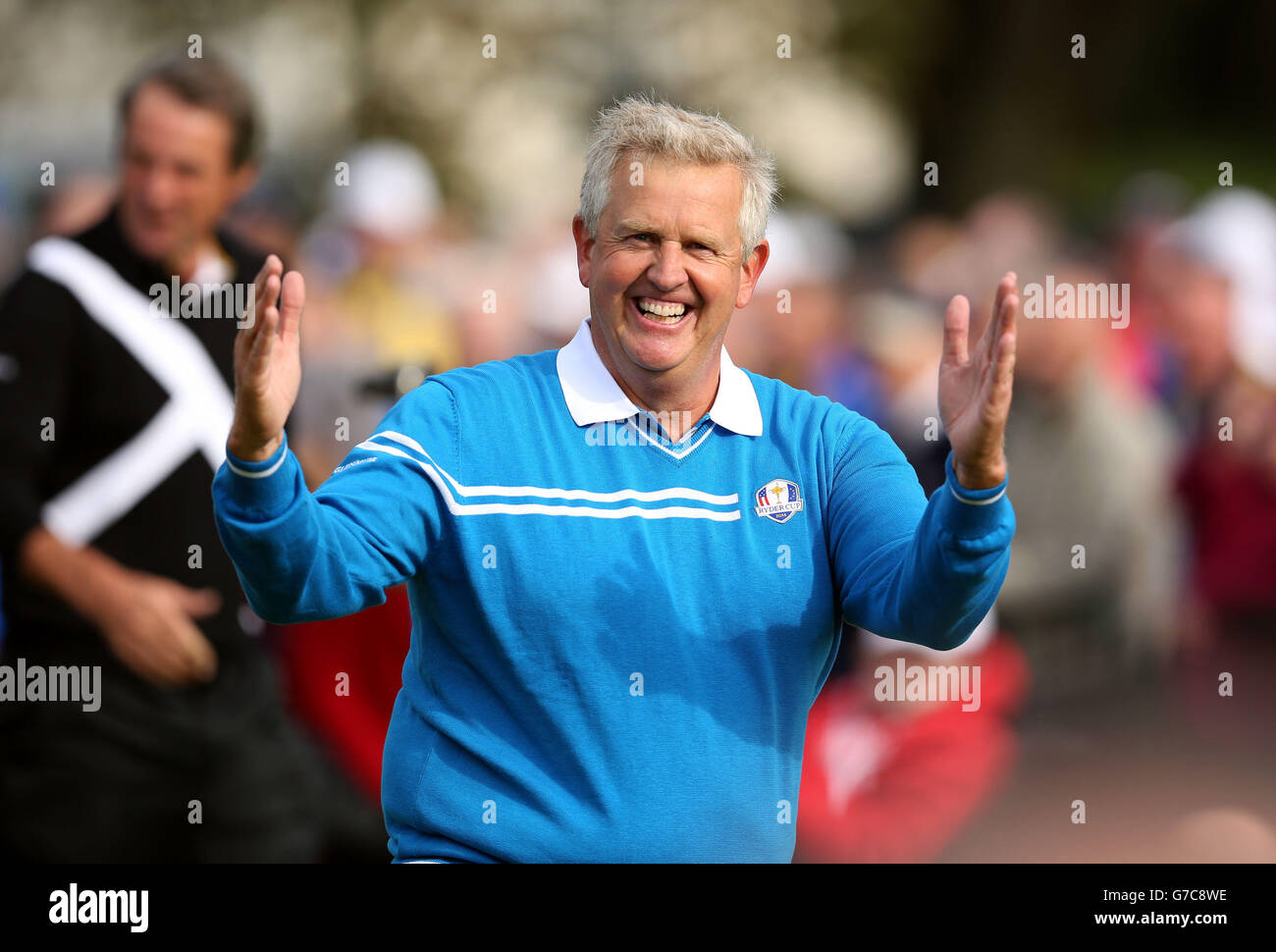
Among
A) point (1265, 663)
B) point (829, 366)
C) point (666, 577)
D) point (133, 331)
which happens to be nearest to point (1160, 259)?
point (829, 366)

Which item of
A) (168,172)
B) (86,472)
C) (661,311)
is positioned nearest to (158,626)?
(86,472)

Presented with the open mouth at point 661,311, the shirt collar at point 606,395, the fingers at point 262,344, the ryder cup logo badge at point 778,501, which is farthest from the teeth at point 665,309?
the fingers at point 262,344

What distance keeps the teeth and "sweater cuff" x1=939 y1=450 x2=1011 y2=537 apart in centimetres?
61

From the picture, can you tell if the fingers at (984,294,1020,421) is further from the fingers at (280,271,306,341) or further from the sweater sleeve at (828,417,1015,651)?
the fingers at (280,271,306,341)

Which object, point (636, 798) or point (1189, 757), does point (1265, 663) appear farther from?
point (636, 798)

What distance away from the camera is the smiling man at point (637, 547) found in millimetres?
2604

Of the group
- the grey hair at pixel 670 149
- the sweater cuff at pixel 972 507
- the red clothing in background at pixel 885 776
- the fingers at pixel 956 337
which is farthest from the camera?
the red clothing in background at pixel 885 776

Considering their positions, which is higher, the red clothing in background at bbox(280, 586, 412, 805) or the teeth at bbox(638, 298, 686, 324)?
the teeth at bbox(638, 298, 686, 324)

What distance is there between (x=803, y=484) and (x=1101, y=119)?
928cm

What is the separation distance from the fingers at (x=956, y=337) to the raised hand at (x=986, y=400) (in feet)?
0.08

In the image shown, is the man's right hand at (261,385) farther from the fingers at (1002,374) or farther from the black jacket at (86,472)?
the black jacket at (86,472)

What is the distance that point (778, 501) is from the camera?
291 cm

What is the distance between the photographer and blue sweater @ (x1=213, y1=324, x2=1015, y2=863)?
269 centimetres

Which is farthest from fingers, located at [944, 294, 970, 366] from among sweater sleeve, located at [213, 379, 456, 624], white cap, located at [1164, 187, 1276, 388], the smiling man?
white cap, located at [1164, 187, 1276, 388]
